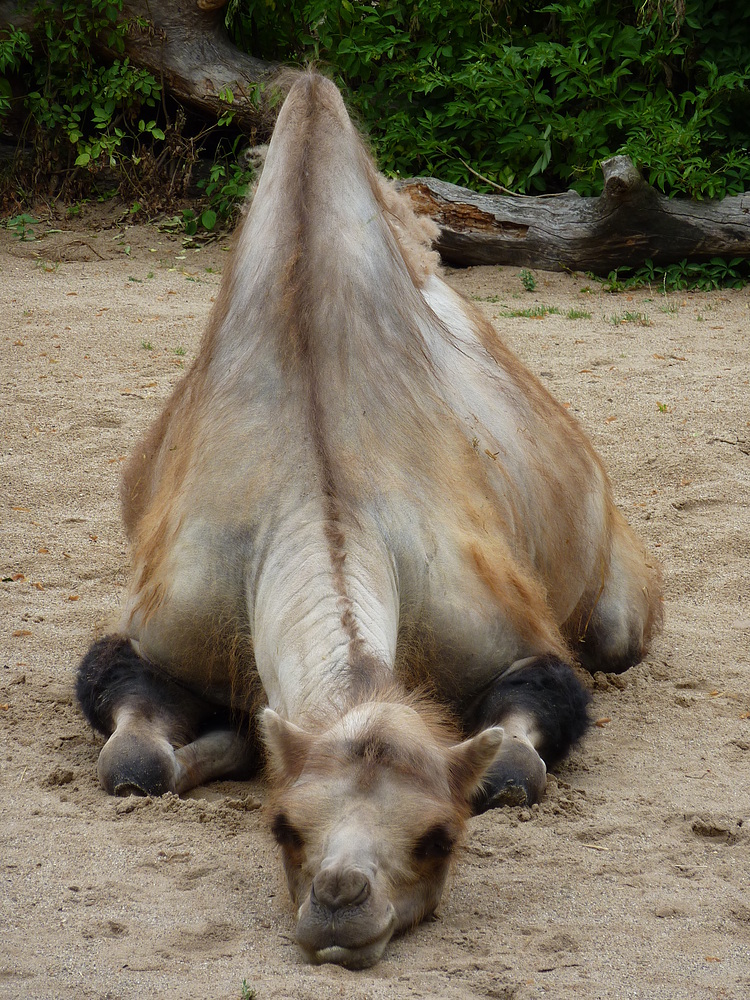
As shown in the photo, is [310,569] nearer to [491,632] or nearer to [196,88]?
[491,632]

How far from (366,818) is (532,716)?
112 cm

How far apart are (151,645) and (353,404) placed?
86 centimetres

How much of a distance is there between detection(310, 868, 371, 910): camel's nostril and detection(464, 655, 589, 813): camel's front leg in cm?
98

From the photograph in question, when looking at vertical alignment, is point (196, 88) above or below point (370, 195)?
below

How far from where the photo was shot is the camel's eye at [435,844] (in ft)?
7.95

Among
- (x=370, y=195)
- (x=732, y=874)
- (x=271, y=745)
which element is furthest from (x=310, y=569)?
(x=370, y=195)

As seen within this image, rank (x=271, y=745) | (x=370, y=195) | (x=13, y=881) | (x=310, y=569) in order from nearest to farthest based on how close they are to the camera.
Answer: (x=271, y=745), (x=13, y=881), (x=310, y=569), (x=370, y=195)

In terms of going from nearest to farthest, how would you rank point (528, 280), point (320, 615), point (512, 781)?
1. point (320, 615)
2. point (512, 781)
3. point (528, 280)

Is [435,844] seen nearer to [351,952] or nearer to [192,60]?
[351,952]

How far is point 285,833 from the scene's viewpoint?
2465 mm

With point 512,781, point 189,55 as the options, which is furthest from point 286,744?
point 189,55

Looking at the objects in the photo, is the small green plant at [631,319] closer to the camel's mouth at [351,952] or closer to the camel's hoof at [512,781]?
the camel's hoof at [512,781]

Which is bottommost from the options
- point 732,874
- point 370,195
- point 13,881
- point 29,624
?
point 29,624

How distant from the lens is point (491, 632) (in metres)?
3.40
